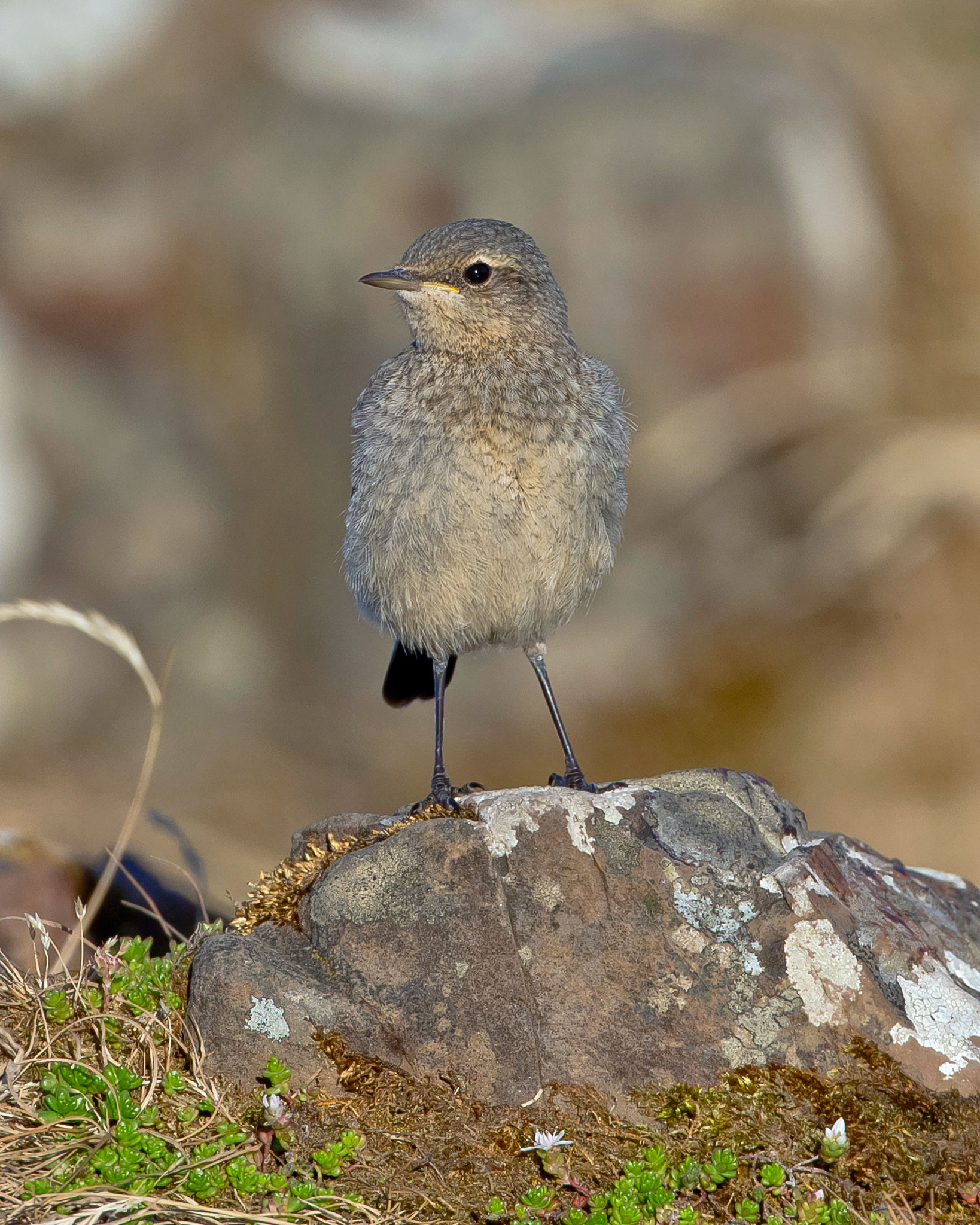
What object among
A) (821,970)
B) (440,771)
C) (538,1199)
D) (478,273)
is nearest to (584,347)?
(478,273)

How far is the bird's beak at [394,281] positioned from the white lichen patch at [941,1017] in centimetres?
356

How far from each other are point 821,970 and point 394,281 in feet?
11.4

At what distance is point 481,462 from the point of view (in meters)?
5.09

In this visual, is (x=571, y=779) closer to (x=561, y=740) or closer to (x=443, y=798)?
(x=561, y=740)

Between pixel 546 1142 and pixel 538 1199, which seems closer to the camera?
pixel 538 1199

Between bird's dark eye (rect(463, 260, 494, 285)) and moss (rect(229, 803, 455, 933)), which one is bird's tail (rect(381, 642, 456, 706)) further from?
bird's dark eye (rect(463, 260, 494, 285))

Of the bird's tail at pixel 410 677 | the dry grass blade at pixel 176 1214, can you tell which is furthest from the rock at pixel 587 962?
the bird's tail at pixel 410 677

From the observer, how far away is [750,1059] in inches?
151

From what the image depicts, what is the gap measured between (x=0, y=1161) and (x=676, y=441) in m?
8.48

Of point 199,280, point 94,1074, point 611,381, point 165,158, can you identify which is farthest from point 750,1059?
point 165,158

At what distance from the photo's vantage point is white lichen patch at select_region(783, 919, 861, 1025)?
3.89 m

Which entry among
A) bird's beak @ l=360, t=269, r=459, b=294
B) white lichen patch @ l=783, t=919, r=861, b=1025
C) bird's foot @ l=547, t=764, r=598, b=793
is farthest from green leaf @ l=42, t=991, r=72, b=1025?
bird's beak @ l=360, t=269, r=459, b=294

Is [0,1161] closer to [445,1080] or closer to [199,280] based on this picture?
[445,1080]

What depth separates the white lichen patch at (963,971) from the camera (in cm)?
433
